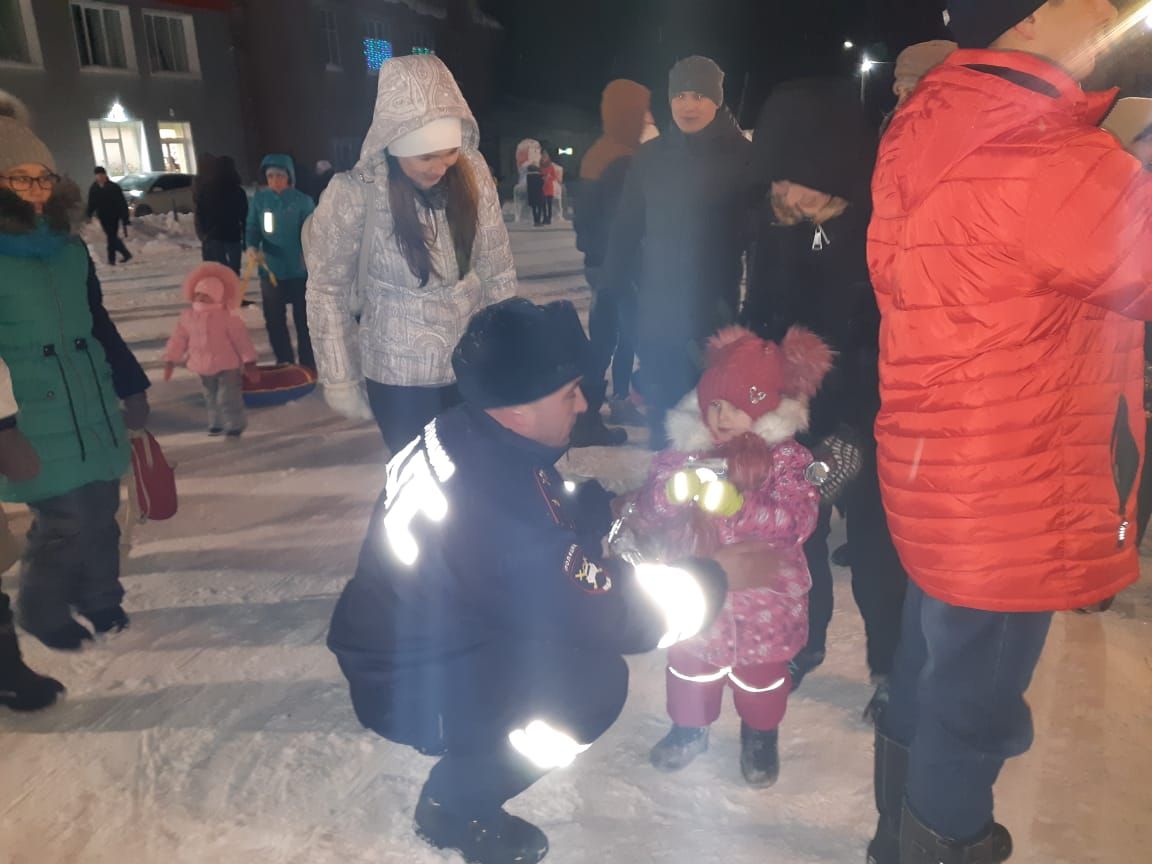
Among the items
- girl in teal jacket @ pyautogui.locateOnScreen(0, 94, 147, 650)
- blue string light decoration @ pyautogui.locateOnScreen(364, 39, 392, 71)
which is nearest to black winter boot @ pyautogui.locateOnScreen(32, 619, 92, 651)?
girl in teal jacket @ pyautogui.locateOnScreen(0, 94, 147, 650)

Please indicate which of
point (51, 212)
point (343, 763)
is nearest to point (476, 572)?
point (343, 763)

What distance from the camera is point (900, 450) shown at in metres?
1.67

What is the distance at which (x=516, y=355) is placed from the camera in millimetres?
1879

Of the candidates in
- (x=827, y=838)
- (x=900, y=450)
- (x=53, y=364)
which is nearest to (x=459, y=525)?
(x=900, y=450)

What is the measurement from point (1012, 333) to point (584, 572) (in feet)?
3.16

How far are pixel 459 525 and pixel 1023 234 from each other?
3.97ft

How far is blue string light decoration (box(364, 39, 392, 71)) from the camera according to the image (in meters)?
27.1

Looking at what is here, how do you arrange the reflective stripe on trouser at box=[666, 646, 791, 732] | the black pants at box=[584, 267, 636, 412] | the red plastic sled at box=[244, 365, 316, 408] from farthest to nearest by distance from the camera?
the red plastic sled at box=[244, 365, 316, 408] < the black pants at box=[584, 267, 636, 412] < the reflective stripe on trouser at box=[666, 646, 791, 732]

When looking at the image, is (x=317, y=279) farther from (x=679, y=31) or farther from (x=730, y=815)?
(x=679, y=31)

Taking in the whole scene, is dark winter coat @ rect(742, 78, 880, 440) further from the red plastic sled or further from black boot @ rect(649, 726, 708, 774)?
the red plastic sled

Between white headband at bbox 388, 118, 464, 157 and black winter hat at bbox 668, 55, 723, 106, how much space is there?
1.25m

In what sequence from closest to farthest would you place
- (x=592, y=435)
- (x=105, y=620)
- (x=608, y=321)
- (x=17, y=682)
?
(x=17, y=682) < (x=105, y=620) < (x=608, y=321) < (x=592, y=435)

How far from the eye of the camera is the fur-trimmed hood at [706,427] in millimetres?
2211

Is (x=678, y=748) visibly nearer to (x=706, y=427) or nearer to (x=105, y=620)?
(x=706, y=427)
